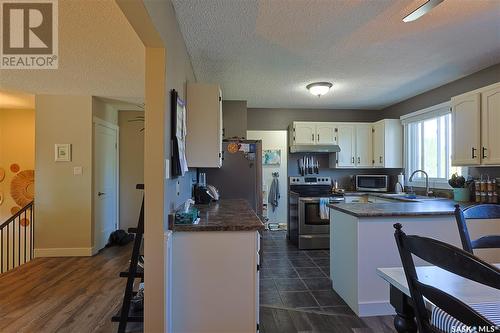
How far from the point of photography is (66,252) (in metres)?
4.12

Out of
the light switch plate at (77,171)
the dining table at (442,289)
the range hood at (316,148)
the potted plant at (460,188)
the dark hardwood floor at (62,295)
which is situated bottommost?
the dark hardwood floor at (62,295)

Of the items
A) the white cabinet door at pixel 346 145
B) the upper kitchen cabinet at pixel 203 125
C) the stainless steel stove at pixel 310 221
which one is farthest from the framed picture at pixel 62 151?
the white cabinet door at pixel 346 145

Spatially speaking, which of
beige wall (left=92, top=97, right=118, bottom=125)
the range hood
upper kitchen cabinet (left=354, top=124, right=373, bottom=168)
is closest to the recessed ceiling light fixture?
the range hood

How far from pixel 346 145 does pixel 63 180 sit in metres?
4.64

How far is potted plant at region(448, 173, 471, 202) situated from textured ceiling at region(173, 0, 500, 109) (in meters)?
1.32

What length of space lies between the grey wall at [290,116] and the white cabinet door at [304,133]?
0.44 meters

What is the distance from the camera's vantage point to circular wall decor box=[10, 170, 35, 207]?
512cm

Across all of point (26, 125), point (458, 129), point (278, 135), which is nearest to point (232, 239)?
point (458, 129)

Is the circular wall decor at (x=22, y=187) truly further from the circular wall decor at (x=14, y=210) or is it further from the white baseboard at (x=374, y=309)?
the white baseboard at (x=374, y=309)

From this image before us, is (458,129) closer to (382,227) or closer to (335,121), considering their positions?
(382,227)

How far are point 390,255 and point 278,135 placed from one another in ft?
12.0

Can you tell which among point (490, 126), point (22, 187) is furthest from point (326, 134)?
point (22, 187)

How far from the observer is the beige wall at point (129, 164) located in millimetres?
5203

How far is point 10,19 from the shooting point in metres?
2.14
